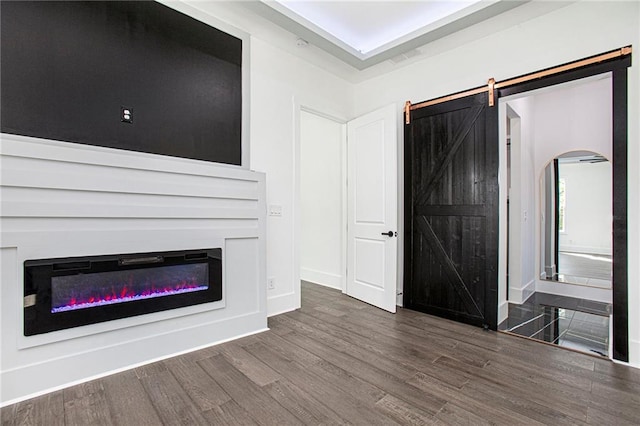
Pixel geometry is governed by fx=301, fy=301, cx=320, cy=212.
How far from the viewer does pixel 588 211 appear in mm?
6277

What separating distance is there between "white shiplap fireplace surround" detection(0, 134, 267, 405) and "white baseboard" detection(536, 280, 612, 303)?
3.98 meters

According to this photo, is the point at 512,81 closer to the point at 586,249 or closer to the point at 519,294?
the point at 519,294

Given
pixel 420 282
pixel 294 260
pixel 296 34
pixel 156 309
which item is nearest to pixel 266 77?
pixel 296 34

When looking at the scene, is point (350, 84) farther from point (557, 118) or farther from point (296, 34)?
point (557, 118)

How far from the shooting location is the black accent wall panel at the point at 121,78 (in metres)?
1.92

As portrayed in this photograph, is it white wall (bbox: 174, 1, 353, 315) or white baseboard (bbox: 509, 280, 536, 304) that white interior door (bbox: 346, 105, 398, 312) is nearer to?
white wall (bbox: 174, 1, 353, 315)

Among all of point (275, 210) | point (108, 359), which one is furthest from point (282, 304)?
point (108, 359)

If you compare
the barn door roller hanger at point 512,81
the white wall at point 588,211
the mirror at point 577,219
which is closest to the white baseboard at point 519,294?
the mirror at point 577,219

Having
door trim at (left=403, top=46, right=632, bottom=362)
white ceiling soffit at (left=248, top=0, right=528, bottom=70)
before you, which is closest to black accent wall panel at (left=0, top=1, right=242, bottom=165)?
white ceiling soffit at (left=248, top=0, right=528, bottom=70)

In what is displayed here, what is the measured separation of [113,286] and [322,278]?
3.01 m

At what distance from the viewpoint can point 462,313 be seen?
310cm

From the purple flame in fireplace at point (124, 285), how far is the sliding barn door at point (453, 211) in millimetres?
2327

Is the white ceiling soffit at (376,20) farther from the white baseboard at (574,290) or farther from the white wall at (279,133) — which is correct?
the white baseboard at (574,290)

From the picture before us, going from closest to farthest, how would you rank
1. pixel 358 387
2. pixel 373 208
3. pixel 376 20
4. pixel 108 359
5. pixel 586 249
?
pixel 358 387 → pixel 108 359 → pixel 376 20 → pixel 373 208 → pixel 586 249
